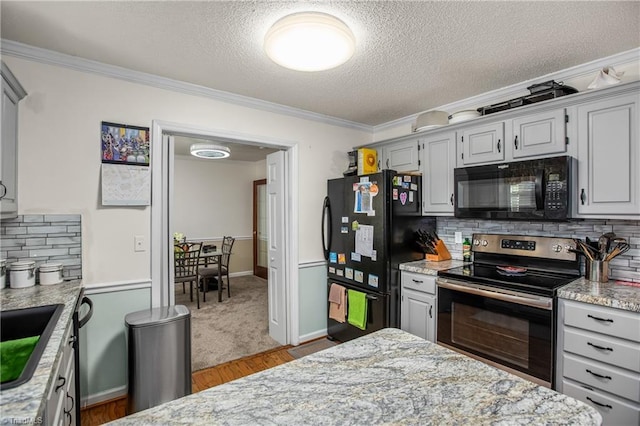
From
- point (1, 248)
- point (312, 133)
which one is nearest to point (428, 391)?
point (1, 248)

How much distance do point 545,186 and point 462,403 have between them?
1877mm

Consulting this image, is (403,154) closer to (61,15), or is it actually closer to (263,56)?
(263,56)

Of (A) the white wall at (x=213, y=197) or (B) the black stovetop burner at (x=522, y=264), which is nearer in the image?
(B) the black stovetop burner at (x=522, y=264)

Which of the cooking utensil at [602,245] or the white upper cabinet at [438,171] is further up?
the white upper cabinet at [438,171]

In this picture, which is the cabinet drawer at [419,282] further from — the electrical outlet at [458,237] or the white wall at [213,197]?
the white wall at [213,197]

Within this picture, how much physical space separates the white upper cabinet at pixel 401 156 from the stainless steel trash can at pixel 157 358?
2.37m

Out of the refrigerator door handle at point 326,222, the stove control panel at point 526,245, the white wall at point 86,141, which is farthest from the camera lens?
the refrigerator door handle at point 326,222

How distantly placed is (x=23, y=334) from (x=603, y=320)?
3018 millimetres

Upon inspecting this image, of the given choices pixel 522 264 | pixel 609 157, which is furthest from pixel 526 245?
pixel 609 157

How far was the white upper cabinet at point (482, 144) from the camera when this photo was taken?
8.27 ft

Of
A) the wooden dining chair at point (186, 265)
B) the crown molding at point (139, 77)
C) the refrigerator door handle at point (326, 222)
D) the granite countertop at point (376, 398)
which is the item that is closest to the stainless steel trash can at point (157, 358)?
the granite countertop at point (376, 398)

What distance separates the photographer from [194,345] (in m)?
3.30

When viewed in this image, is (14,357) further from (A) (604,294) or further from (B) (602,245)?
(B) (602,245)

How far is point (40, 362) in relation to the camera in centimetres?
104
